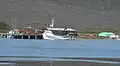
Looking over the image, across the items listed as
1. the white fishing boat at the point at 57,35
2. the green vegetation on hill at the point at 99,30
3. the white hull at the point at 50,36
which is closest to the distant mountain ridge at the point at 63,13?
the green vegetation on hill at the point at 99,30

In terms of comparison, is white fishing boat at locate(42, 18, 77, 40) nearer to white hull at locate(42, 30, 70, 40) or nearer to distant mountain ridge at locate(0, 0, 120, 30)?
white hull at locate(42, 30, 70, 40)

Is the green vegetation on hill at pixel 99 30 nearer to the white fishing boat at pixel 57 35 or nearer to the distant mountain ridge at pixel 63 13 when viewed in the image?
the distant mountain ridge at pixel 63 13

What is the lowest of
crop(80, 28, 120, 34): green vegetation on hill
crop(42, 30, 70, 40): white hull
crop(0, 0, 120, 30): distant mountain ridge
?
crop(42, 30, 70, 40): white hull

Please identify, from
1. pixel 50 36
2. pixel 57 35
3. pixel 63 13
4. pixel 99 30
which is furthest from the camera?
pixel 63 13

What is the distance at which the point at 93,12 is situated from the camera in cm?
10919

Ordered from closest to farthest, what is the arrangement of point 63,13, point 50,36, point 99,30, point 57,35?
1. point 50,36
2. point 57,35
3. point 99,30
4. point 63,13

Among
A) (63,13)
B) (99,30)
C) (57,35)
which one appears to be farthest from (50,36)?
(63,13)

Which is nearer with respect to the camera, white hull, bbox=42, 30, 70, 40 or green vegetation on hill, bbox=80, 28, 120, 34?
white hull, bbox=42, 30, 70, 40

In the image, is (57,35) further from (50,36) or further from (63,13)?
(63,13)

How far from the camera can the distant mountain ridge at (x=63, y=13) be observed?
95.6 metres

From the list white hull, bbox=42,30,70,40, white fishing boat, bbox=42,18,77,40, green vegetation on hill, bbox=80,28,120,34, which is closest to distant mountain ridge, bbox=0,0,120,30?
green vegetation on hill, bbox=80,28,120,34

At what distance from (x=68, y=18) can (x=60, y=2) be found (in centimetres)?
1549

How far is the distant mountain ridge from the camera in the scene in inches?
3764

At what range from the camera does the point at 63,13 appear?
4195 inches
